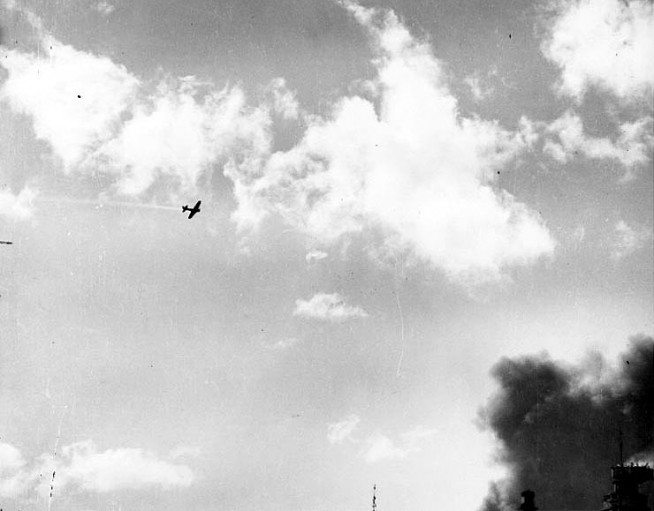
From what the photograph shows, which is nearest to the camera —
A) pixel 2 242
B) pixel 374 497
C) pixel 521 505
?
pixel 2 242

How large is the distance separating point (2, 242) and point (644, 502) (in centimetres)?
4859

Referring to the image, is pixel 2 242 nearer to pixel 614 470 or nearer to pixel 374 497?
pixel 374 497

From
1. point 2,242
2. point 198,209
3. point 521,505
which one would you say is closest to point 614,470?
point 521,505

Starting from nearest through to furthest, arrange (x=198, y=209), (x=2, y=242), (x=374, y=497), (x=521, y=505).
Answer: (x=2, y=242), (x=198, y=209), (x=521, y=505), (x=374, y=497)

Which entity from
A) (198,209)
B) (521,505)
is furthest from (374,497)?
(198,209)

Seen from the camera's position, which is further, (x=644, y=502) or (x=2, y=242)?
(x=644, y=502)

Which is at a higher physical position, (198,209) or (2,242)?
(198,209)

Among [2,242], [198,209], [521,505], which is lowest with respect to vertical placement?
[521,505]

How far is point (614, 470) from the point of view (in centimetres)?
5044

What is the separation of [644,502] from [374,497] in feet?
68.5

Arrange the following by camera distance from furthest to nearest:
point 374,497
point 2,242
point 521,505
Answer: point 374,497, point 521,505, point 2,242

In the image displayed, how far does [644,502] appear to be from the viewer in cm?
5038

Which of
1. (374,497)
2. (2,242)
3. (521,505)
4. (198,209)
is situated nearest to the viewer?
(2,242)

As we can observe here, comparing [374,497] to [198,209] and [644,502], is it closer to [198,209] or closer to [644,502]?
[644,502]
